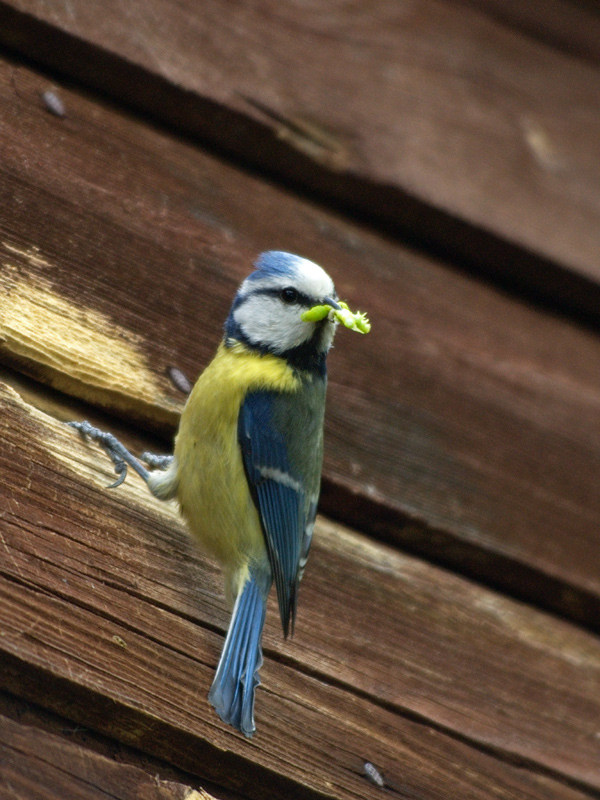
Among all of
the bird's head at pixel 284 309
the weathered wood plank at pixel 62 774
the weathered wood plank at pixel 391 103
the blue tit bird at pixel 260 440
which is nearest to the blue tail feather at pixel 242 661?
the blue tit bird at pixel 260 440

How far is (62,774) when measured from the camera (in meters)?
1.44

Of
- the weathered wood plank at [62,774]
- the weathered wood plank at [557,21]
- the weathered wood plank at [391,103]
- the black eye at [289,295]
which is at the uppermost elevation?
the weathered wood plank at [557,21]

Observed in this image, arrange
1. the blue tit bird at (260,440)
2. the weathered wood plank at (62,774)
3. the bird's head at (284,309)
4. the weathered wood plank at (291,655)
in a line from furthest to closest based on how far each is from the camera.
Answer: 1. the bird's head at (284,309)
2. the blue tit bird at (260,440)
3. the weathered wood plank at (291,655)
4. the weathered wood plank at (62,774)

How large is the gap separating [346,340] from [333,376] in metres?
0.11

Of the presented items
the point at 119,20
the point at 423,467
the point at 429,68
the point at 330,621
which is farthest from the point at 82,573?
the point at 429,68

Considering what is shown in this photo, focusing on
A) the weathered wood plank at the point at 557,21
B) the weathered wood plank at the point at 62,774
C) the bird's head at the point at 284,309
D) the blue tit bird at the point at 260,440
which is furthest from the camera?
the weathered wood plank at the point at 557,21

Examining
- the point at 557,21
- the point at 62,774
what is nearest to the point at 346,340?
the point at 557,21

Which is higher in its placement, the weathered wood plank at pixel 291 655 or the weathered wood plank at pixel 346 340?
the weathered wood plank at pixel 346 340

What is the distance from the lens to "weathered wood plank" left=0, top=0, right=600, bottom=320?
2.24m

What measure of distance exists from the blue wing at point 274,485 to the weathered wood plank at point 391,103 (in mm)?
629

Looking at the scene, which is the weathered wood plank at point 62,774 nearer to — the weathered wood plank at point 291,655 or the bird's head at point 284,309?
the weathered wood plank at point 291,655

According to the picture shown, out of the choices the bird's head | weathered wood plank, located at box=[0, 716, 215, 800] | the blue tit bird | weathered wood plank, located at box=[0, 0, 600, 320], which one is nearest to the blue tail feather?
the blue tit bird

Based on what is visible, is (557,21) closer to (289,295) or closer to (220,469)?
(289,295)

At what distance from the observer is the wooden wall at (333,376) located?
65.2 inches
